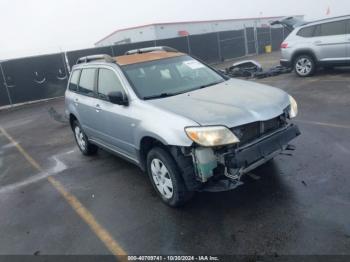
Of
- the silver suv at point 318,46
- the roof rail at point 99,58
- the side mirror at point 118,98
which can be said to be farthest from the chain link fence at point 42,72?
the side mirror at point 118,98

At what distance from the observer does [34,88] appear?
656 inches

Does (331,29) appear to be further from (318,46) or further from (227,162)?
(227,162)

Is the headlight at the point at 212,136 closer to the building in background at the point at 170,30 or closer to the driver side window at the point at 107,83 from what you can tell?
the driver side window at the point at 107,83

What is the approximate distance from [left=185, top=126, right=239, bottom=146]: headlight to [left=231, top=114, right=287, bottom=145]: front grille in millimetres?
132

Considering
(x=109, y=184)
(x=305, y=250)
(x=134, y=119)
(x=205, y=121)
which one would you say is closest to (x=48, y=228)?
(x=109, y=184)

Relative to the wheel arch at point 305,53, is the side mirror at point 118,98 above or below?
above

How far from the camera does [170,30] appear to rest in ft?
114

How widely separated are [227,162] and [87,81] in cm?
332

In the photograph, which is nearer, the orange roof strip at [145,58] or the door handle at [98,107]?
the orange roof strip at [145,58]

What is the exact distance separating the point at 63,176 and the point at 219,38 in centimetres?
1985

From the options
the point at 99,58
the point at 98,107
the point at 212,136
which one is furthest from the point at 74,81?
the point at 212,136

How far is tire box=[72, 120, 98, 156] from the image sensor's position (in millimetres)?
6500

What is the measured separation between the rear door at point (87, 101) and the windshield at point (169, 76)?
97cm

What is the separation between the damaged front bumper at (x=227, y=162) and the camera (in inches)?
143
